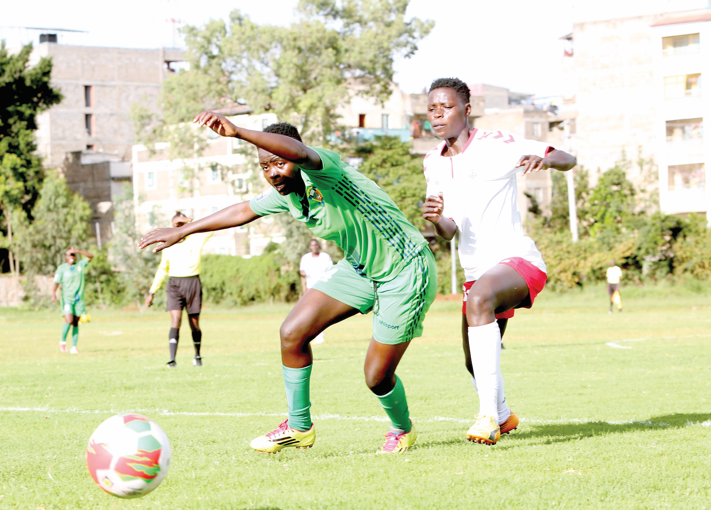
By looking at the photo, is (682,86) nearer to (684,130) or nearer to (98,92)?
(684,130)

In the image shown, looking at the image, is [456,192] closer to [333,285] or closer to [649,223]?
[333,285]

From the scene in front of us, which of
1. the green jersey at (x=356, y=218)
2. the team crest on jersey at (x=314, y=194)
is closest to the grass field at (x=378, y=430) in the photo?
the green jersey at (x=356, y=218)

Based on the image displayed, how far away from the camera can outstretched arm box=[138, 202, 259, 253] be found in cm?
627

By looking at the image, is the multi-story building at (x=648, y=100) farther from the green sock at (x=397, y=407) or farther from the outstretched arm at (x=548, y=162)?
the green sock at (x=397, y=407)

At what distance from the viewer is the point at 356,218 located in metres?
5.85

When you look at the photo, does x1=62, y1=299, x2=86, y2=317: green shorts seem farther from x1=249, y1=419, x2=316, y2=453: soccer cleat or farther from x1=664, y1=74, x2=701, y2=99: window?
x1=664, y1=74, x2=701, y2=99: window

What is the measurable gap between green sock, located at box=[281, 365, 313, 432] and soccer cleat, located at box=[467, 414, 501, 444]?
1.17 metres

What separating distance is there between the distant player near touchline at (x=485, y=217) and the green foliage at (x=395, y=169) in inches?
2012

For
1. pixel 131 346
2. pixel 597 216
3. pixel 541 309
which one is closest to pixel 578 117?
pixel 597 216

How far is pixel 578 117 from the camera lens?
69875mm

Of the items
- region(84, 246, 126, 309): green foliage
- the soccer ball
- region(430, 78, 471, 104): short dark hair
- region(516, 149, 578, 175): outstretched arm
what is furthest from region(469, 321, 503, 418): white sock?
region(84, 246, 126, 309): green foliage

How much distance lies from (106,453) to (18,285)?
57.7 m

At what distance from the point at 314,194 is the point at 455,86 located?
159 cm

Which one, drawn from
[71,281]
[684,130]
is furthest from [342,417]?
[684,130]
